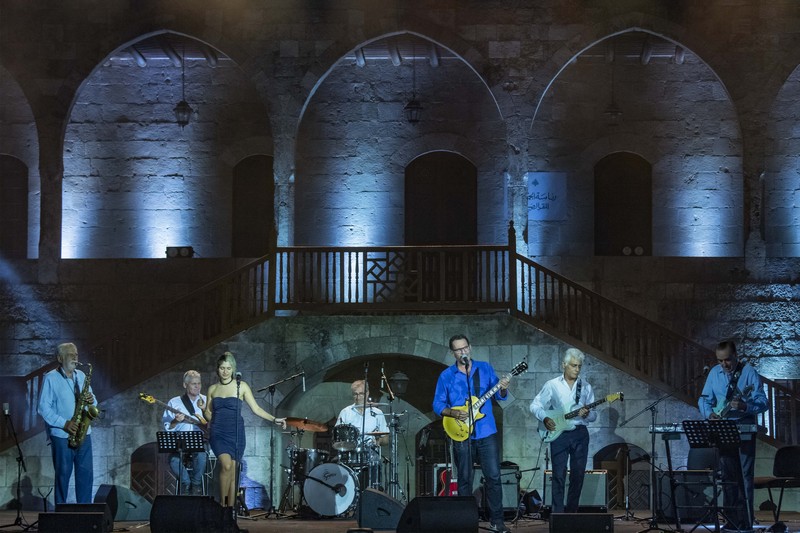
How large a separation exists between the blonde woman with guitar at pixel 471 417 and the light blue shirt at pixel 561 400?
2.13ft

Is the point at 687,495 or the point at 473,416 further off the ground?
the point at 473,416

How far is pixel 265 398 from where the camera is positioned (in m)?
16.7

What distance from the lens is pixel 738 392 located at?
1198 cm

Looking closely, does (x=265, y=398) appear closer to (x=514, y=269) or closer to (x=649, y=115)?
(x=514, y=269)

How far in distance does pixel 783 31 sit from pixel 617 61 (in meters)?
3.19

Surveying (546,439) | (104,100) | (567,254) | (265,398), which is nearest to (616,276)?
(567,254)

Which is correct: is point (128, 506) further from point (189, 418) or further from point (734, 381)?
point (734, 381)

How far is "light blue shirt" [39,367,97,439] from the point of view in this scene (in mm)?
12562

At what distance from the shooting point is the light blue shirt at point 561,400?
11.8m

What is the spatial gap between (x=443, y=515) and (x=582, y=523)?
1234mm

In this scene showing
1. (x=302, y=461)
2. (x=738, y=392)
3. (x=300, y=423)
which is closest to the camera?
(x=738, y=392)

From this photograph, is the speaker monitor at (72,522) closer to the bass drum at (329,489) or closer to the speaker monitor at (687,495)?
the bass drum at (329,489)

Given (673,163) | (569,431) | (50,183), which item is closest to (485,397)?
(569,431)

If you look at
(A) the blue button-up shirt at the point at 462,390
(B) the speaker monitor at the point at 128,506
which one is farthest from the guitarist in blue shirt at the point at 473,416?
Answer: (B) the speaker monitor at the point at 128,506
